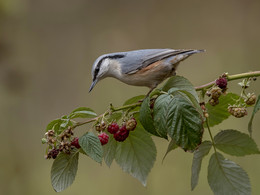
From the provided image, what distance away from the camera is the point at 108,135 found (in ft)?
3.65

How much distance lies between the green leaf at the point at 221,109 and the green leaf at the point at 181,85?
0.14 metres

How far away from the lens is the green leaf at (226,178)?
973mm

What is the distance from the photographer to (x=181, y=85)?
1.00 meters

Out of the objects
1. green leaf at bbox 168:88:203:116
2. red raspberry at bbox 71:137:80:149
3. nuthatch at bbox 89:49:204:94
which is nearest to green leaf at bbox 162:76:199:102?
green leaf at bbox 168:88:203:116

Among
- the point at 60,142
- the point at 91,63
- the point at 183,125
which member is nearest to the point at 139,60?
the point at 60,142

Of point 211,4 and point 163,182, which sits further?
point 211,4

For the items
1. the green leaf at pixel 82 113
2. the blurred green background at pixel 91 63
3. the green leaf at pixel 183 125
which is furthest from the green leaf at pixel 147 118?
the blurred green background at pixel 91 63

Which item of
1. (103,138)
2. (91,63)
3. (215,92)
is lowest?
(91,63)

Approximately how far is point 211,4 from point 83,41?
1.07 meters

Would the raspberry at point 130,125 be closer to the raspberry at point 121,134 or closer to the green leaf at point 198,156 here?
the raspberry at point 121,134

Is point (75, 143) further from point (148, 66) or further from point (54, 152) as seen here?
point (148, 66)

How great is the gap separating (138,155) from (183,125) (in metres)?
0.25

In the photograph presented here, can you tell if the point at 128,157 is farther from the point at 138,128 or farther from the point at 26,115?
the point at 26,115

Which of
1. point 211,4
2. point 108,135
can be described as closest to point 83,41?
point 211,4
